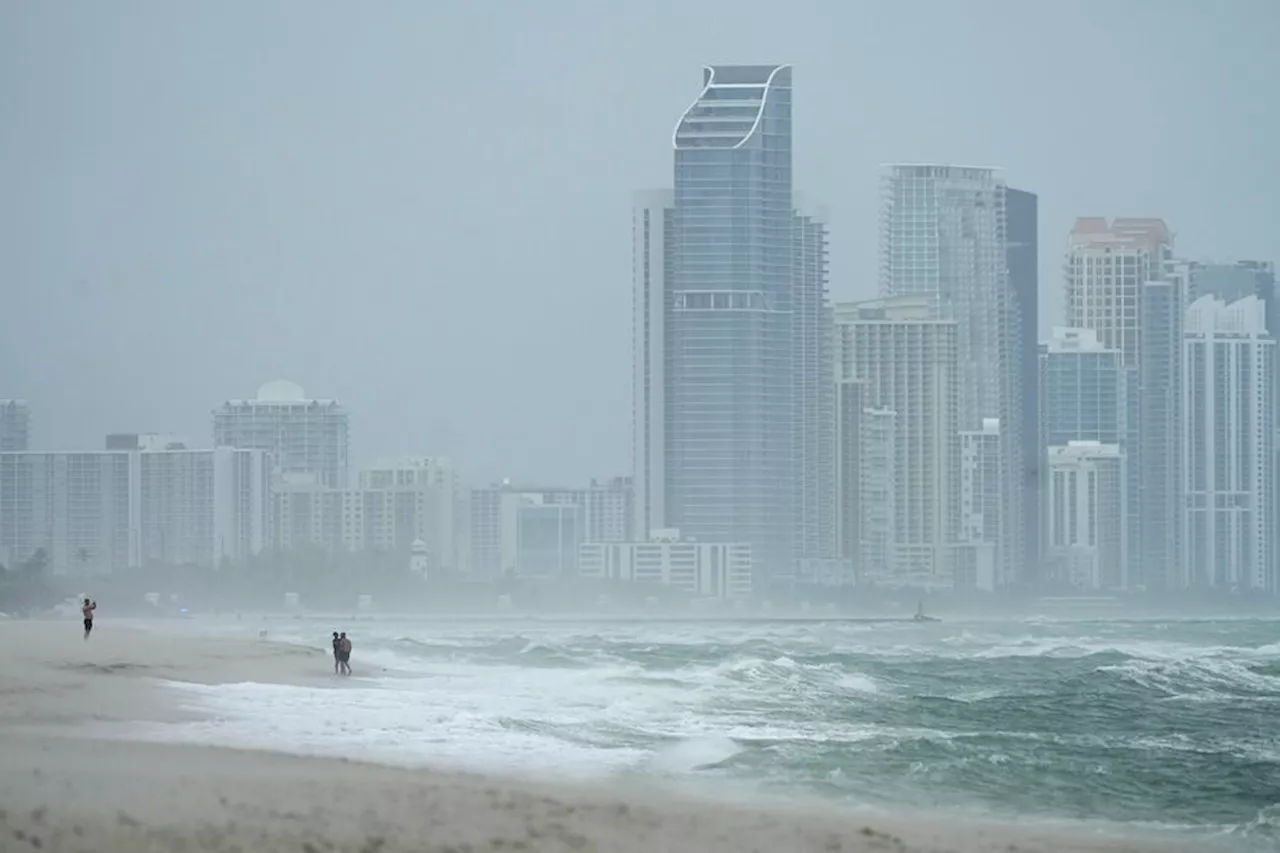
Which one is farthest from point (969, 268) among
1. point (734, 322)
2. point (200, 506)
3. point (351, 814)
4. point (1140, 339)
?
point (351, 814)

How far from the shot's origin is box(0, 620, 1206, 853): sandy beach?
12742 mm

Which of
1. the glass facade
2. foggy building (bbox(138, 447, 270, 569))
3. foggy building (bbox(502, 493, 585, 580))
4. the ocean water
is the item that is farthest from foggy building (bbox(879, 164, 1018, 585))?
the ocean water

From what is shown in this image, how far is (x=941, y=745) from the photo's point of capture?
2450cm

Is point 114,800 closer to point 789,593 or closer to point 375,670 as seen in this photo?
point 375,670

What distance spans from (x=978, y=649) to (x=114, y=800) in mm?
53319

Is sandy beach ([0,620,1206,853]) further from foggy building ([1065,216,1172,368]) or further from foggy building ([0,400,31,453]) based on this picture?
foggy building ([1065,216,1172,368])

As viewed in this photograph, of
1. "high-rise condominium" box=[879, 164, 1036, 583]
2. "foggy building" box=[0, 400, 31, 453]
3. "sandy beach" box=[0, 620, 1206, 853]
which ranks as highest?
"high-rise condominium" box=[879, 164, 1036, 583]

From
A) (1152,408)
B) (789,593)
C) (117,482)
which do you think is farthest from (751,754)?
(1152,408)

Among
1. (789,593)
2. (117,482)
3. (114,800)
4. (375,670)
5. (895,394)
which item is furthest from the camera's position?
(895,394)

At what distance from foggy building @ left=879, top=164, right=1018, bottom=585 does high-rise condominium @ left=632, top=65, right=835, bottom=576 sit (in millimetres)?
12747

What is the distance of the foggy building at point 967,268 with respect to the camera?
154000 millimetres

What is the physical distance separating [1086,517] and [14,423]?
73.1 m

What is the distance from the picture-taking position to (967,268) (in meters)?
164

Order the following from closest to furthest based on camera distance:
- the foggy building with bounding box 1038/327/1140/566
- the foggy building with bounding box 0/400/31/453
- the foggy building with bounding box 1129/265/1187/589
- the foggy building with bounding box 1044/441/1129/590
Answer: the foggy building with bounding box 0/400/31/453
the foggy building with bounding box 1044/441/1129/590
the foggy building with bounding box 1129/265/1187/589
the foggy building with bounding box 1038/327/1140/566
